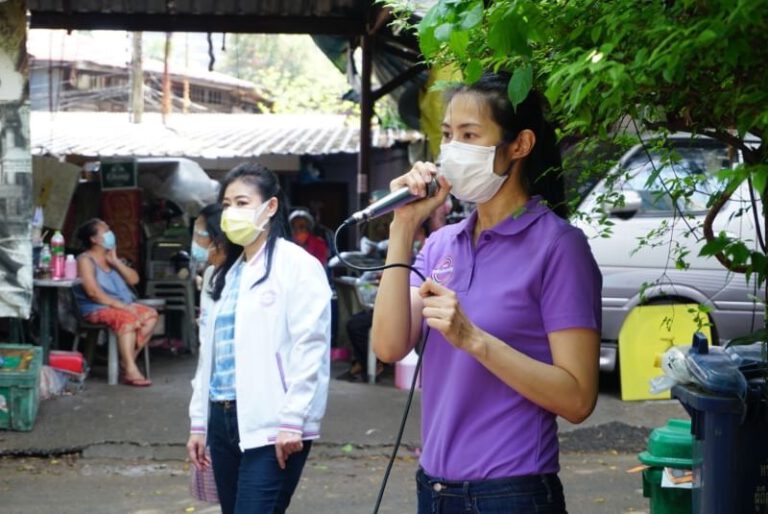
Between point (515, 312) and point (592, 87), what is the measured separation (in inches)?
30.8

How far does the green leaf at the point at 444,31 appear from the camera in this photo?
228cm

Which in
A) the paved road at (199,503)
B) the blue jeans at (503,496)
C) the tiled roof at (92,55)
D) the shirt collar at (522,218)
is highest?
the tiled roof at (92,55)

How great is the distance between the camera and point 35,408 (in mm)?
8609

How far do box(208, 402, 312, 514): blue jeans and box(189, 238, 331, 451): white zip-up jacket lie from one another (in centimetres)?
6

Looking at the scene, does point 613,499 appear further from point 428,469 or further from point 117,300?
point 117,300

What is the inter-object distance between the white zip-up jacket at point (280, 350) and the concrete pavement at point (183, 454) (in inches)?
118

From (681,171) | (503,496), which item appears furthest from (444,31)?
(681,171)

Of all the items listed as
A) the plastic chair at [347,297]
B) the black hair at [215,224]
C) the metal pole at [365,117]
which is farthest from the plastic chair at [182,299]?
the black hair at [215,224]

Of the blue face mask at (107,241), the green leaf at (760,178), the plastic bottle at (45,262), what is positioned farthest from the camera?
the blue face mask at (107,241)

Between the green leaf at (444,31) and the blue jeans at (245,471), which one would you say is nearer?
the green leaf at (444,31)

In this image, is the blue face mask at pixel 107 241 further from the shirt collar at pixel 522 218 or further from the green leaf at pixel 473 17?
the green leaf at pixel 473 17

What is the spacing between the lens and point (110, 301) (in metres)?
10.5

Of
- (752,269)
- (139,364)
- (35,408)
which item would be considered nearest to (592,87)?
(752,269)

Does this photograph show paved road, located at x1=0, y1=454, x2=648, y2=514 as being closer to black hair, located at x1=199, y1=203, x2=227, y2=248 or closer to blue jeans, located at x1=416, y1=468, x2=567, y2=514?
black hair, located at x1=199, y1=203, x2=227, y2=248
